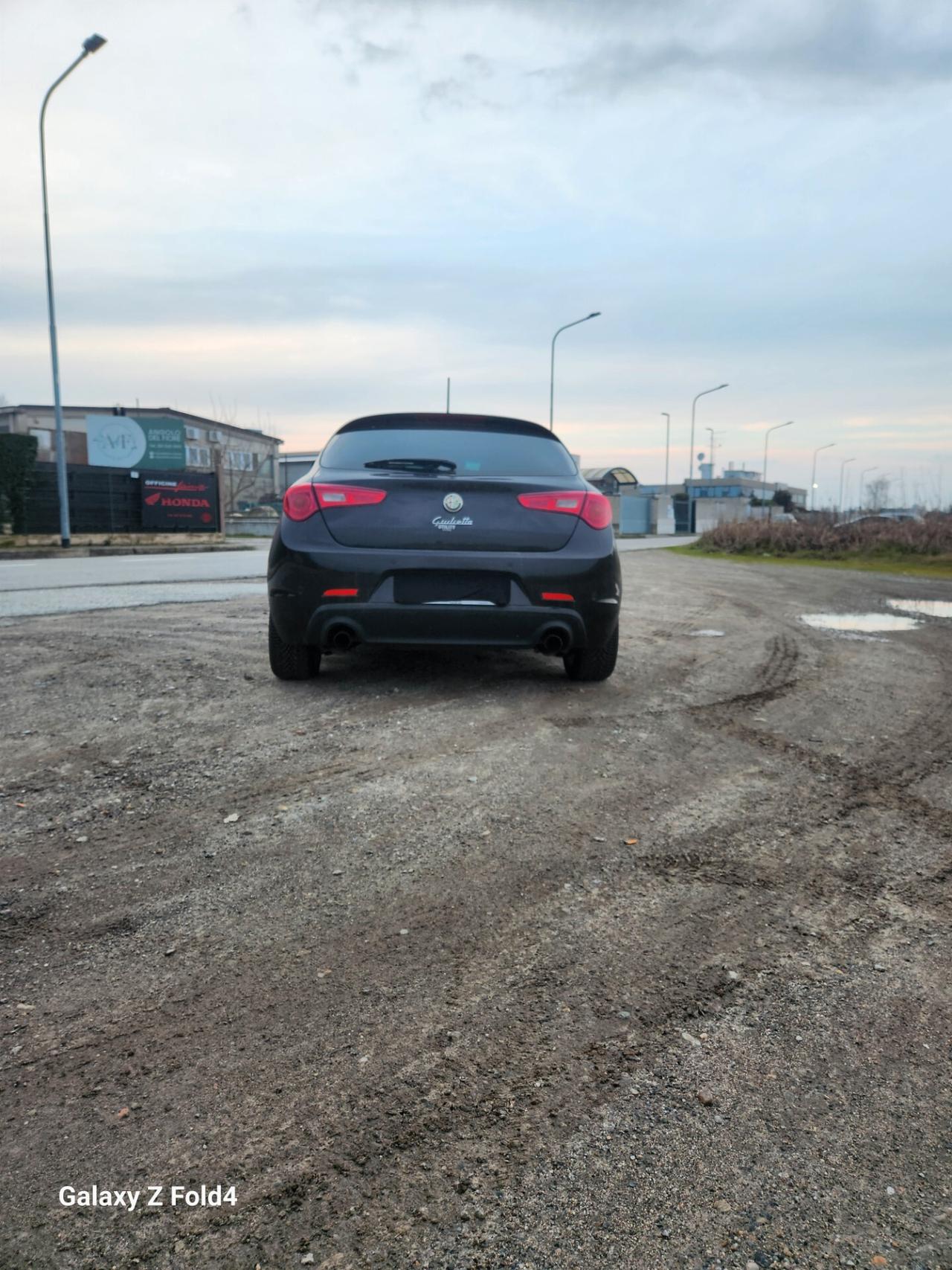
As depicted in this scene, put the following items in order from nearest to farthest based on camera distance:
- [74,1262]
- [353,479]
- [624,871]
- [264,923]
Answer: [74,1262] → [264,923] → [624,871] → [353,479]

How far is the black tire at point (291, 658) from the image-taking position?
534cm

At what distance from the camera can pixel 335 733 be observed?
446 centimetres

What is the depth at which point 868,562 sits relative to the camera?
20.5 metres

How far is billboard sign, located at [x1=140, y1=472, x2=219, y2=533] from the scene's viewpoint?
110 ft

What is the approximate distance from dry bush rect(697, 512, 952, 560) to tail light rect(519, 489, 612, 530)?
1677cm

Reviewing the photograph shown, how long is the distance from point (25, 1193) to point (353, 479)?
12.7ft

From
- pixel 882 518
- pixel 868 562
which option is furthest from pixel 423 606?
pixel 882 518

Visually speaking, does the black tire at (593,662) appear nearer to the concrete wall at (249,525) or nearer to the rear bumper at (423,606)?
the rear bumper at (423,606)

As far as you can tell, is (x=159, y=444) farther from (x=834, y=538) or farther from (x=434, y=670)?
(x=434, y=670)

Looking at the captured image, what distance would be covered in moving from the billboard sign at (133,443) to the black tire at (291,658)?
44.9m

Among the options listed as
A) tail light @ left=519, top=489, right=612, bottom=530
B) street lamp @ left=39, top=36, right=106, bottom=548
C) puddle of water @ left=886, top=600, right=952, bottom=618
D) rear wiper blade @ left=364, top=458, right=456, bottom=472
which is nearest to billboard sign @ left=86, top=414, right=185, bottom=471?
street lamp @ left=39, top=36, right=106, bottom=548

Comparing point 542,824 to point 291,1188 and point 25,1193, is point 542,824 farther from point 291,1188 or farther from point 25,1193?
point 25,1193

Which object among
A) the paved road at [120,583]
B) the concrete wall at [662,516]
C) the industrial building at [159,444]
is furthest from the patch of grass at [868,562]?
the concrete wall at [662,516]

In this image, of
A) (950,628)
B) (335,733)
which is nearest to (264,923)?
(335,733)
